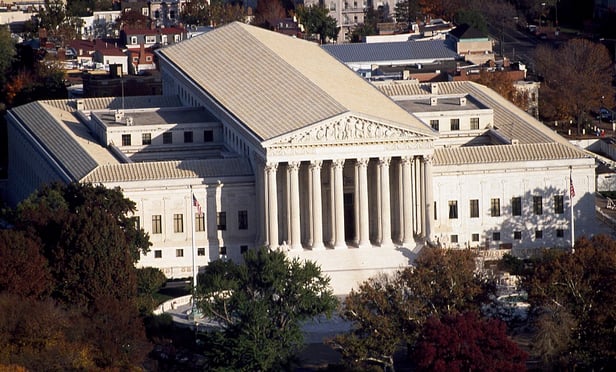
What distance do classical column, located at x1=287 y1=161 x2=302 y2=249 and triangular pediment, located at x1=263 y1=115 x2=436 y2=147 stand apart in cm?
188

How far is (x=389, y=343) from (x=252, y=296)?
9775mm

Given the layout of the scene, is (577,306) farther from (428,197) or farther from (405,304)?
(428,197)

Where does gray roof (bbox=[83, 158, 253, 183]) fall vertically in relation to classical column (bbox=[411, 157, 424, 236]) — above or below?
above

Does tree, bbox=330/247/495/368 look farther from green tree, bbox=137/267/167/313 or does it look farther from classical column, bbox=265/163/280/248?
classical column, bbox=265/163/280/248

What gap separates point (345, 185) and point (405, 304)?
29576mm

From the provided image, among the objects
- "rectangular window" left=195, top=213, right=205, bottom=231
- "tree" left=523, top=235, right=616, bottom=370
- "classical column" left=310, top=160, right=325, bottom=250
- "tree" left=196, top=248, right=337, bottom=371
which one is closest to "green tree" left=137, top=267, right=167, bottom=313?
"tree" left=196, top=248, right=337, bottom=371

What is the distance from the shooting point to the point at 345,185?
648 ft

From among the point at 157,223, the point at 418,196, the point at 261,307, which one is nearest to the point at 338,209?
the point at 418,196

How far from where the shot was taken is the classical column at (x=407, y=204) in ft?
641

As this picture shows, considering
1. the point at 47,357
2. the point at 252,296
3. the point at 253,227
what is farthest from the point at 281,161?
the point at 47,357

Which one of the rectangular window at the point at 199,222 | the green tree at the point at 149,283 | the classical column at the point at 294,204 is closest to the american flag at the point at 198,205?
the rectangular window at the point at 199,222

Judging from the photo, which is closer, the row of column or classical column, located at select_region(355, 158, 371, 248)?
the row of column

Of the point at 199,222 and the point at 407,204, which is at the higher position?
the point at 407,204

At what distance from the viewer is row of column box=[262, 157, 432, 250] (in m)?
193
